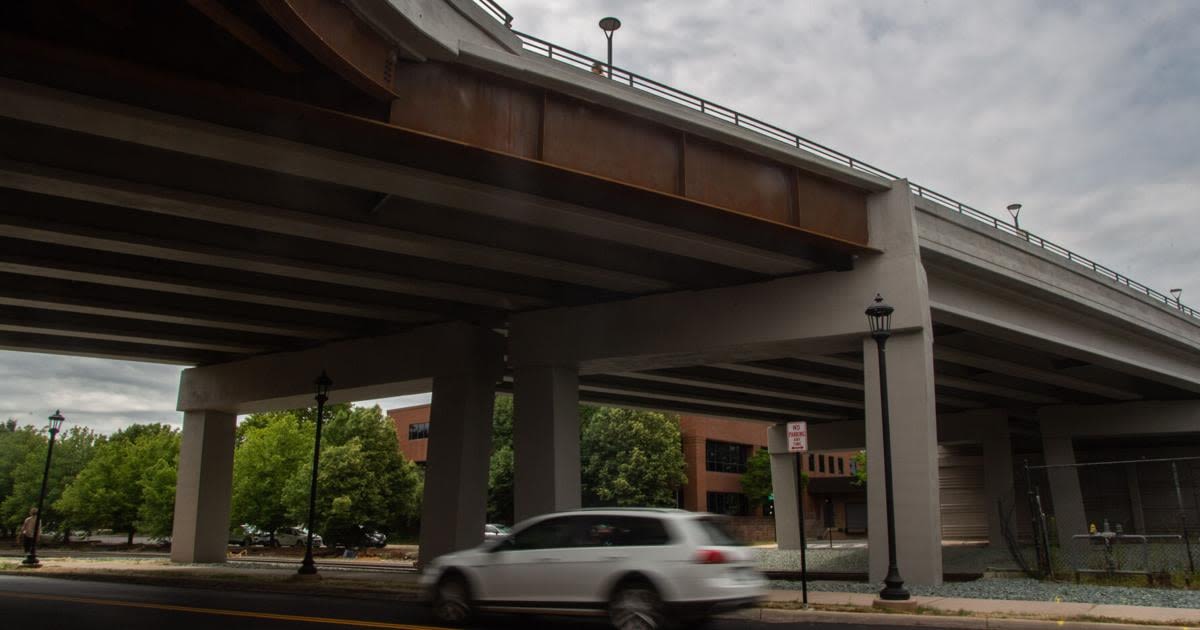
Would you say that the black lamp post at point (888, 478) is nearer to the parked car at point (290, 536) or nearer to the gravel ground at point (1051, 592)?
the gravel ground at point (1051, 592)

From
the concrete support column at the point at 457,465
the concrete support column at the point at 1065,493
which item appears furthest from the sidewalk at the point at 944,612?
the concrete support column at the point at 1065,493

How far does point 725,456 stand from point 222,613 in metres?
55.8

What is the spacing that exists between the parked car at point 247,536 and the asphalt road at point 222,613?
37.4 m

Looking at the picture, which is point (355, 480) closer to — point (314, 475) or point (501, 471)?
point (501, 471)

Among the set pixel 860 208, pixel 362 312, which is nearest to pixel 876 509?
pixel 860 208

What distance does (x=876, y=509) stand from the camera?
18312 millimetres

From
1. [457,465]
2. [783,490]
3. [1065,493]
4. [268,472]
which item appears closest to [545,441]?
[457,465]

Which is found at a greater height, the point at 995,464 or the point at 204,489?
the point at 995,464

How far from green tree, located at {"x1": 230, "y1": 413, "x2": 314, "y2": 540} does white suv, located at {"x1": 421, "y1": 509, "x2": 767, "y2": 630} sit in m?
41.1

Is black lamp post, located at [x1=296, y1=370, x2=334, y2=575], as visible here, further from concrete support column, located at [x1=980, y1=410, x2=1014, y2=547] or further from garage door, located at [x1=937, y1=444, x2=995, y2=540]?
garage door, located at [x1=937, y1=444, x2=995, y2=540]

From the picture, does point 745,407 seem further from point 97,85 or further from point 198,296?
point 97,85

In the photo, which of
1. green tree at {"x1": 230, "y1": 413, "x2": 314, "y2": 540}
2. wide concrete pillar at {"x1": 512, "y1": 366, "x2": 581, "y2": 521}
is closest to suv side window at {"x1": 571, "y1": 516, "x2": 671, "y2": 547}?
wide concrete pillar at {"x1": 512, "y1": 366, "x2": 581, "y2": 521}

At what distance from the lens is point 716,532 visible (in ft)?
34.8

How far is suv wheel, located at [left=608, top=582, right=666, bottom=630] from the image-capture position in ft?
33.1
